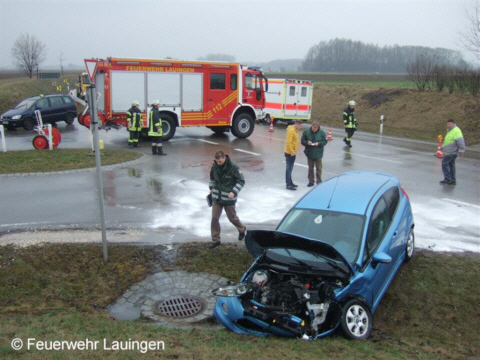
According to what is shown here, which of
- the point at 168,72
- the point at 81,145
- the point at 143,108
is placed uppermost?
the point at 168,72

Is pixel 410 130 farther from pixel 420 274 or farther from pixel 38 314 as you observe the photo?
pixel 38 314

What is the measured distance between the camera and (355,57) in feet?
375

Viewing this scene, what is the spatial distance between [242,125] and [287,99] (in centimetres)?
681

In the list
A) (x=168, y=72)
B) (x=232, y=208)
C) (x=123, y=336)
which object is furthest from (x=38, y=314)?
(x=168, y=72)

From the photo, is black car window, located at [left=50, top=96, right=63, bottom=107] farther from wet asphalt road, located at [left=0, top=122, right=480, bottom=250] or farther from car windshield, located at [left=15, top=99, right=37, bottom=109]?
wet asphalt road, located at [left=0, top=122, right=480, bottom=250]

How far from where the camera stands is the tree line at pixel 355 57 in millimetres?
108750

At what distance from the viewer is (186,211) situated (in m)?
9.83

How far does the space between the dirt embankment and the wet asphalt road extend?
550cm

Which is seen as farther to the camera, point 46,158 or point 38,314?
point 46,158

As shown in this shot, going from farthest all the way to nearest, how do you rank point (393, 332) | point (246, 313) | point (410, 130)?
point (410, 130) → point (393, 332) → point (246, 313)

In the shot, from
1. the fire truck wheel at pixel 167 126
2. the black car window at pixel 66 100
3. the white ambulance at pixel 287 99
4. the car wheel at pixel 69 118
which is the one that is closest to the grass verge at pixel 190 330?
the fire truck wheel at pixel 167 126

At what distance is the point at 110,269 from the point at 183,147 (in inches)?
441

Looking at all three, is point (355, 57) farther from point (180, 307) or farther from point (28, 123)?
point (180, 307)

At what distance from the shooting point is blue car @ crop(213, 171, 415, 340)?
4.83 metres
